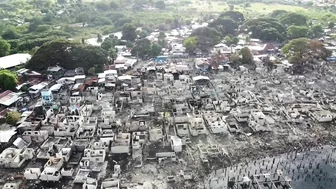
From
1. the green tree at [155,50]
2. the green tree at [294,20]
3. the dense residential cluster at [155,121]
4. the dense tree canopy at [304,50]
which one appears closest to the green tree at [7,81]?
the dense residential cluster at [155,121]

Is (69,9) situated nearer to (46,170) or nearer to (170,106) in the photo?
(170,106)

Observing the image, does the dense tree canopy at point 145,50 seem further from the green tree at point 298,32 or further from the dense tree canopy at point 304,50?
the green tree at point 298,32

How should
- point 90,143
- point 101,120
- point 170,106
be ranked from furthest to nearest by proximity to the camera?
1. point 170,106
2. point 101,120
3. point 90,143

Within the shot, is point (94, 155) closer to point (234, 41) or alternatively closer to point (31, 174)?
point (31, 174)

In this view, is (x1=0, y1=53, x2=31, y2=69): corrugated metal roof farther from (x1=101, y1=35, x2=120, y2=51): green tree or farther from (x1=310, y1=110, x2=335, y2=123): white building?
(x1=310, y1=110, x2=335, y2=123): white building

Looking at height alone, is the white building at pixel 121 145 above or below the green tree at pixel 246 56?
below

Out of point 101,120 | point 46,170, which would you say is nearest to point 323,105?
point 101,120
